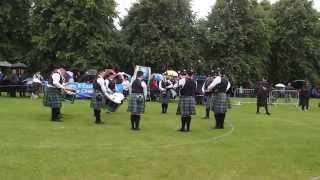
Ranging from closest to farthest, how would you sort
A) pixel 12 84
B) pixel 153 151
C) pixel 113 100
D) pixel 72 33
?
1. pixel 153 151
2. pixel 113 100
3. pixel 12 84
4. pixel 72 33

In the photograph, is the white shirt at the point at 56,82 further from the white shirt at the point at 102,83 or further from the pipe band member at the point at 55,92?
the white shirt at the point at 102,83

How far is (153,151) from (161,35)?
39185mm

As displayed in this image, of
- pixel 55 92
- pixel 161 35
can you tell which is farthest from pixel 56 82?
pixel 161 35

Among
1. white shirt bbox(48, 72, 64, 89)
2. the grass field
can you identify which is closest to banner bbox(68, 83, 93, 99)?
the grass field

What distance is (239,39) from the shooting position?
173 ft

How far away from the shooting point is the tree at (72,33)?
44.9 metres

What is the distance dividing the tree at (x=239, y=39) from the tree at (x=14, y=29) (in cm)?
1532

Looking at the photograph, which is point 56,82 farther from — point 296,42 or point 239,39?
point 296,42

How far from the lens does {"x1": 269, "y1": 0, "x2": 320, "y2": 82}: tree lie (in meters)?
56.9

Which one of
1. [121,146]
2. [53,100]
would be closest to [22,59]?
[53,100]

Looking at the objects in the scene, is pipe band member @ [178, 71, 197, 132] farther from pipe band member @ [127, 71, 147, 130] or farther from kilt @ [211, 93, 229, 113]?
kilt @ [211, 93, 229, 113]

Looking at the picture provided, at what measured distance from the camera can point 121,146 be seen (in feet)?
40.5

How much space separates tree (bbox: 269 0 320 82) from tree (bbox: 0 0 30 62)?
77.0 ft

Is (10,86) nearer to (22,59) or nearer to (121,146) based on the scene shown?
(22,59)
